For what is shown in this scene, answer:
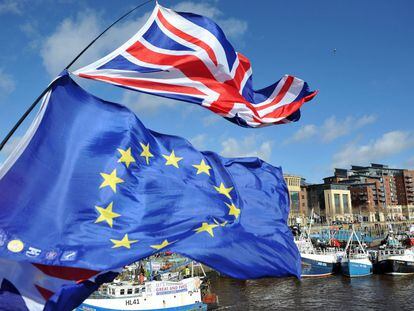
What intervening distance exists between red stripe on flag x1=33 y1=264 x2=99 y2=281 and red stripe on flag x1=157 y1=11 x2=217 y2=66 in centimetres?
694

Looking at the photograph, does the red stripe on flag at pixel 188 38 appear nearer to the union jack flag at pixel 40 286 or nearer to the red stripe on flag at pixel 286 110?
the red stripe on flag at pixel 286 110

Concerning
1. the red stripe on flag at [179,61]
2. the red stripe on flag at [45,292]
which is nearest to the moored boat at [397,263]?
the red stripe on flag at [179,61]

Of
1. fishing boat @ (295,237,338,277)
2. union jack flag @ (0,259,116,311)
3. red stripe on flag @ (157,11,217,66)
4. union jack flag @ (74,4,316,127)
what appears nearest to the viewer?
union jack flag @ (0,259,116,311)

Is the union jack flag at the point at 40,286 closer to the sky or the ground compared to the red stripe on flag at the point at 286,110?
closer to the ground

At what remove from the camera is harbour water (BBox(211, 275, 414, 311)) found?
52.1 m

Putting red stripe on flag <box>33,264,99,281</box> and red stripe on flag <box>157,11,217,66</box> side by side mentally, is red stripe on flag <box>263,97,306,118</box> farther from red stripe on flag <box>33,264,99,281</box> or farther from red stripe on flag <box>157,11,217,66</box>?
red stripe on flag <box>33,264,99,281</box>

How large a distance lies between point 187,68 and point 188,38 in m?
0.88

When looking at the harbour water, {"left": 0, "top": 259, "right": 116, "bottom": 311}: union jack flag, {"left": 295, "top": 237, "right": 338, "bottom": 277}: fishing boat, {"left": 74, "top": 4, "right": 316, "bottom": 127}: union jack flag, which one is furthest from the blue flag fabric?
{"left": 295, "top": 237, "right": 338, "bottom": 277}: fishing boat

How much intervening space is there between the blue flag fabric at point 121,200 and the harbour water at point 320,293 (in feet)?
133

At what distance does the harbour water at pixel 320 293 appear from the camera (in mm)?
52062

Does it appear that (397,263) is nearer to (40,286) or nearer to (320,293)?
(320,293)

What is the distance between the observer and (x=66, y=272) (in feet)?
34.3

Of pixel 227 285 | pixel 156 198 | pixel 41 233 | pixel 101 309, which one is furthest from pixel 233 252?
pixel 227 285

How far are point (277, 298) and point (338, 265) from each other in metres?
25.3
